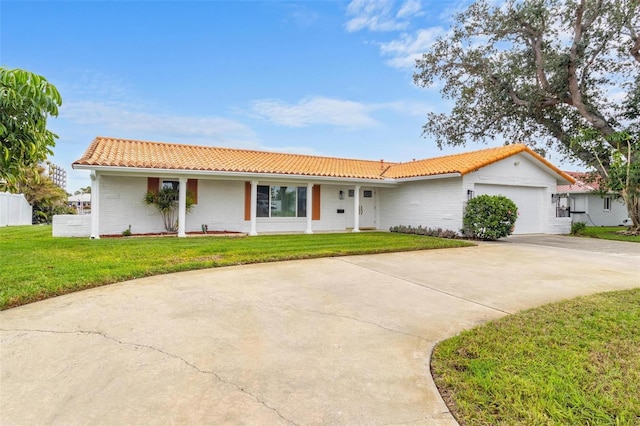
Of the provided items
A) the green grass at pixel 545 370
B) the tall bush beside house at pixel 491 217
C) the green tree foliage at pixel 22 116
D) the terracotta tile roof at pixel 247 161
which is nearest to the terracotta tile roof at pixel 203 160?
the terracotta tile roof at pixel 247 161

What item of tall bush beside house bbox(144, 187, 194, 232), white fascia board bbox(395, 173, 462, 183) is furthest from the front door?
tall bush beside house bbox(144, 187, 194, 232)

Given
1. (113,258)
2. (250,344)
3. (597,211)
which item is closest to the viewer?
(250,344)

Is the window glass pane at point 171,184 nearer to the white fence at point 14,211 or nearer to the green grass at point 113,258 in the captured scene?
the green grass at point 113,258

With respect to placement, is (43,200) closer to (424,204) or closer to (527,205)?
(424,204)

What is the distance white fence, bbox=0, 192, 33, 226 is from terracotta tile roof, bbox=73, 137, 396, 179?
7.73 metres

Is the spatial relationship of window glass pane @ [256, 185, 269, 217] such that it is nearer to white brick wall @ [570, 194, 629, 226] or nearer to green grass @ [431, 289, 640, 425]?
green grass @ [431, 289, 640, 425]

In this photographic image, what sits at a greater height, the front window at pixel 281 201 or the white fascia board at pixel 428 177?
the white fascia board at pixel 428 177

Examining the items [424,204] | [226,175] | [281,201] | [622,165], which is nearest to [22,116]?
[226,175]

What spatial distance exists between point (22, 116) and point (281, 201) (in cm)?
1230

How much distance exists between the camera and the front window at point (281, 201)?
49.0 ft

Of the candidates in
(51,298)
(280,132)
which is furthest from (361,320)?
(280,132)

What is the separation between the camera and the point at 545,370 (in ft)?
9.21

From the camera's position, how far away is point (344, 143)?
79.3ft

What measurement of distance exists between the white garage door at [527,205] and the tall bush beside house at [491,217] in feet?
7.09
